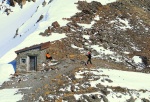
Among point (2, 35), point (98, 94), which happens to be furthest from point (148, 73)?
point (2, 35)

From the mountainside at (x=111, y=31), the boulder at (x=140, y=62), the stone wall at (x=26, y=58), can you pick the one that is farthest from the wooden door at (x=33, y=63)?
the boulder at (x=140, y=62)

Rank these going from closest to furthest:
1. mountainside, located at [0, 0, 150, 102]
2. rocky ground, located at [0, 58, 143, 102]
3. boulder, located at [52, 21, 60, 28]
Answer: rocky ground, located at [0, 58, 143, 102]
mountainside, located at [0, 0, 150, 102]
boulder, located at [52, 21, 60, 28]

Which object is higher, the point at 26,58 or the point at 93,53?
the point at 93,53

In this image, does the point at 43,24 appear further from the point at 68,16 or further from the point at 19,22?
the point at 19,22

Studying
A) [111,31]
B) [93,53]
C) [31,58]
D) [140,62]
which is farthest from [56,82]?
[111,31]

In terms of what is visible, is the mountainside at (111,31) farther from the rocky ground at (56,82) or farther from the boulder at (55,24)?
the rocky ground at (56,82)

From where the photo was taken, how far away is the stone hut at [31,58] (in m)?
40.9

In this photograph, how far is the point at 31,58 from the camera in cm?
4144

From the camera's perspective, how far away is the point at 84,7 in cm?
5550

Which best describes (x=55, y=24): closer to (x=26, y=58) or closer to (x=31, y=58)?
(x=31, y=58)

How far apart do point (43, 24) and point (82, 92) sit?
21.8 m

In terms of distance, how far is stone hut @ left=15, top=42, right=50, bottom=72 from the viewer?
4091cm

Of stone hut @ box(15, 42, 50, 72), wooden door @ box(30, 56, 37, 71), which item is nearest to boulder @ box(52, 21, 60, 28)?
stone hut @ box(15, 42, 50, 72)

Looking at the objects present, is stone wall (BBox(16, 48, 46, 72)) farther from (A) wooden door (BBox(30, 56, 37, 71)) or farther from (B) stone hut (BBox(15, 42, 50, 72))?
(A) wooden door (BBox(30, 56, 37, 71))
